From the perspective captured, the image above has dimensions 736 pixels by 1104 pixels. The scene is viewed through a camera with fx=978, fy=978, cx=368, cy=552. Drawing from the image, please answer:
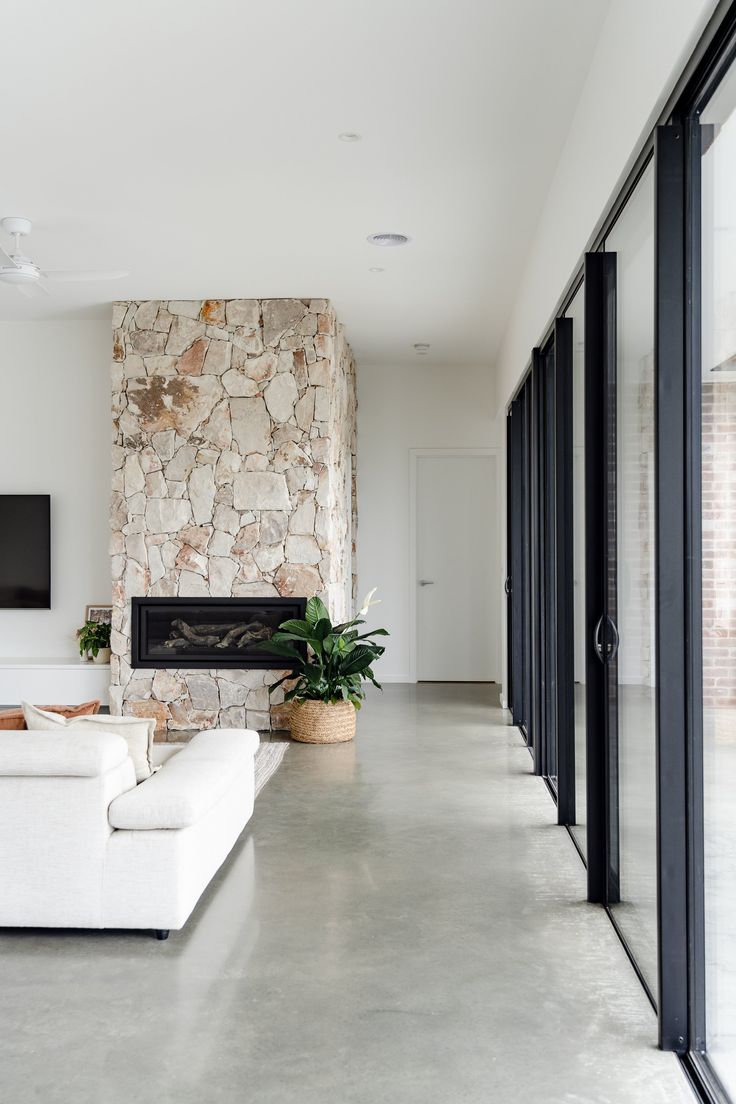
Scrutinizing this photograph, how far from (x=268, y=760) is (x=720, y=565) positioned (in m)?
3.96

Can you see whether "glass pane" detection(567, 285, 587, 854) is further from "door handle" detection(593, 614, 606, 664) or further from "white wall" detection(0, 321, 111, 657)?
"white wall" detection(0, 321, 111, 657)

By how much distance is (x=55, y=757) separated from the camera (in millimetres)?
2932

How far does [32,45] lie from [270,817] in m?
3.19

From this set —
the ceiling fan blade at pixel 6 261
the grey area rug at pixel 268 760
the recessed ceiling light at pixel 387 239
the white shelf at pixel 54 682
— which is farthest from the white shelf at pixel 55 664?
the recessed ceiling light at pixel 387 239

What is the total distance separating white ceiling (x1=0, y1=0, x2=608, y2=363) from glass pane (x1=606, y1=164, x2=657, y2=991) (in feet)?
2.83

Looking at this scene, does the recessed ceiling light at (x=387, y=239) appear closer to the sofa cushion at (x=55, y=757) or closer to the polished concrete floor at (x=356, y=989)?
the polished concrete floor at (x=356, y=989)

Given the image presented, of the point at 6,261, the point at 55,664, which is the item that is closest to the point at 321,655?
the point at 55,664

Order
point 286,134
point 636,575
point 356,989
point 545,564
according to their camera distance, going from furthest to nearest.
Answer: point 545,564 < point 286,134 < point 636,575 < point 356,989

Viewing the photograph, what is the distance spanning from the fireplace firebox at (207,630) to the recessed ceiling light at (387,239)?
2.36 meters

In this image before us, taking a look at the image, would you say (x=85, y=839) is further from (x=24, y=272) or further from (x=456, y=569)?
(x=456, y=569)

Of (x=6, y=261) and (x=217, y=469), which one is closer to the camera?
(x=6, y=261)

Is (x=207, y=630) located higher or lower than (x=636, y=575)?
lower

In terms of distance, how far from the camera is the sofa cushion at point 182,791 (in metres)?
3.01

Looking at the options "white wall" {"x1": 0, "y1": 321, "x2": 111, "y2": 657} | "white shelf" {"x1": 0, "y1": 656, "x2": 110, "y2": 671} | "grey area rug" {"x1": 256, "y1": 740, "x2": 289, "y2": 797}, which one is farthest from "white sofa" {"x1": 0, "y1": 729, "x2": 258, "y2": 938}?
"white wall" {"x1": 0, "y1": 321, "x2": 111, "y2": 657}
